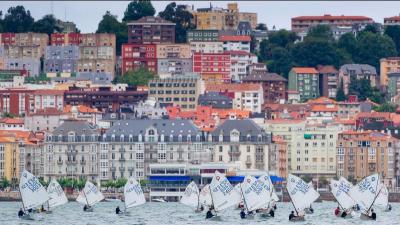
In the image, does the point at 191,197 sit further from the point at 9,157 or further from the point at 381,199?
the point at 9,157

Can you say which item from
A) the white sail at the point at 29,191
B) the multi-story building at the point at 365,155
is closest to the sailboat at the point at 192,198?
the white sail at the point at 29,191

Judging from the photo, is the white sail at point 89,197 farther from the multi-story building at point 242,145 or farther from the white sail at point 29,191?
the multi-story building at point 242,145

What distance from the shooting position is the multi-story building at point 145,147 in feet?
586

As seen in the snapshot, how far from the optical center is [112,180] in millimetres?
177500

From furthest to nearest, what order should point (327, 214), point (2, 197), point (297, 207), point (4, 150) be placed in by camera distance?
point (4, 150)
point (2, 197)
point (327, 214)
point (297, 207)

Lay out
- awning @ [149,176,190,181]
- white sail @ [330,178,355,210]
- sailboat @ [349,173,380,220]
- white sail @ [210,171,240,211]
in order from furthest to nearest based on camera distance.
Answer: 1. awning @ [149,176,190,181]
2. white sail @ [330,178,355,210]
3. sailboat @ [349,173,380,220]
4. white sail @ [210,171,240,211]

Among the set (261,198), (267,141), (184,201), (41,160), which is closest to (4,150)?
(41,160)

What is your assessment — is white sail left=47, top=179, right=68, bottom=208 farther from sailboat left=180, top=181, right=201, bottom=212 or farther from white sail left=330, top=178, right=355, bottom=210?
white sail left=330, top=178, right=355, bottom=210

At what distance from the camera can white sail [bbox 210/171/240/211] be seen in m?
132

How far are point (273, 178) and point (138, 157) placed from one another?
11524mm

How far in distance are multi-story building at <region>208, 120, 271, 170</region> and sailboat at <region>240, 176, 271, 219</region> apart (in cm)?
4226

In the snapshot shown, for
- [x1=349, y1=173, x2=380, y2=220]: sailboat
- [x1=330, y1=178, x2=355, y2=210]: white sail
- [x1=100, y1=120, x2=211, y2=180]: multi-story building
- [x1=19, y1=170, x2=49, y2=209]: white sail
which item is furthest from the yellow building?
[x1=349, y1=173, x2=380, y2=220]: sailboat

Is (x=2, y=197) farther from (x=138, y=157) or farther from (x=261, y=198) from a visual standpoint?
(x=261, y=198)

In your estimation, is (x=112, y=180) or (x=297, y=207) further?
(x=112, y=180)
